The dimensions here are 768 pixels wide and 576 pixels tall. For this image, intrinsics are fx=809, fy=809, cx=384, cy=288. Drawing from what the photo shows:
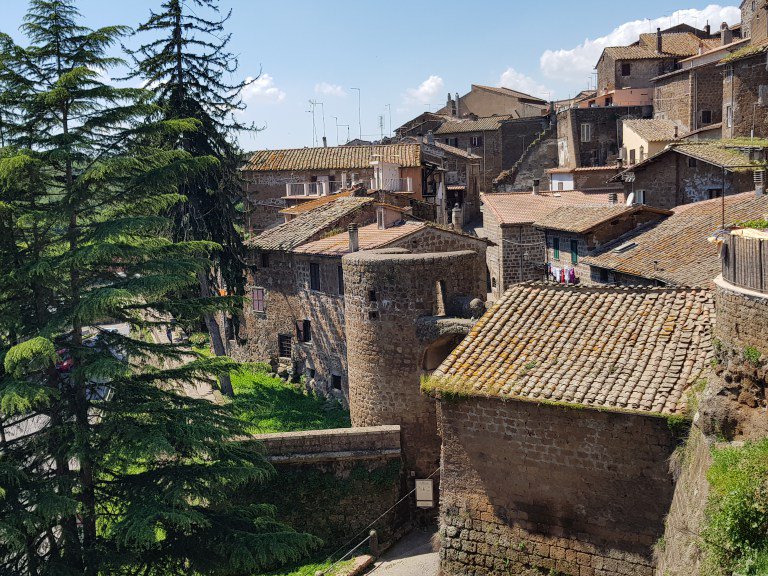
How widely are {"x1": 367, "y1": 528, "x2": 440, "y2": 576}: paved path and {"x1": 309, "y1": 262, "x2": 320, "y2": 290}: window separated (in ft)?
36.0

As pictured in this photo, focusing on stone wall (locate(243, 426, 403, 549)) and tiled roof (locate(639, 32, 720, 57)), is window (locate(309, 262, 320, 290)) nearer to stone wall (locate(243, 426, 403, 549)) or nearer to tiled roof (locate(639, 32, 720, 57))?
stone wall (locate(243, 426, 403, 549))

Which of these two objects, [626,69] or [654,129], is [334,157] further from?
[626,69]

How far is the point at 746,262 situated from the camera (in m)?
10.3

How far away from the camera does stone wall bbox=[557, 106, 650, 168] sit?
50.2 meters

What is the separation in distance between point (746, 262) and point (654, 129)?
36992 mm

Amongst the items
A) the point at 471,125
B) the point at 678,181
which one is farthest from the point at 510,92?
the point at 678,181

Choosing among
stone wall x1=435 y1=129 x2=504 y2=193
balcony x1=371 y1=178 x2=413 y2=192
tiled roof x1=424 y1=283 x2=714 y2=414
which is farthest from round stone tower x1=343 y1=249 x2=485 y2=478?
stone wall x1=435 y1=129 x2=504 y2=193

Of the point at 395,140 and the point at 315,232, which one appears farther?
the point at 395,140

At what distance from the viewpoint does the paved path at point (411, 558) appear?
57.9ft

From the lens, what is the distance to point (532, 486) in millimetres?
13867

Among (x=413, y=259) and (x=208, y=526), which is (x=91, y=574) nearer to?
(x=208, y=526)

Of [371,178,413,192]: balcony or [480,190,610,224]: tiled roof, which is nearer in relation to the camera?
[480,190,610,224]: tiled roof

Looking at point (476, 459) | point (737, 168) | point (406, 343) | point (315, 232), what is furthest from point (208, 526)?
point (737, 168)

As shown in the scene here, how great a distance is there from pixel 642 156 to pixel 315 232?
2219 centimetres
